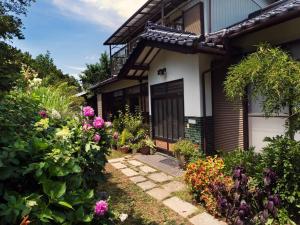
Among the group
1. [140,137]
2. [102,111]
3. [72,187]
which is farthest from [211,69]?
[102,111]

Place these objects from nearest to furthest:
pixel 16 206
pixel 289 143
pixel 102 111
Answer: pixel 16 206 → pixel 289 143 → pixel 102 111

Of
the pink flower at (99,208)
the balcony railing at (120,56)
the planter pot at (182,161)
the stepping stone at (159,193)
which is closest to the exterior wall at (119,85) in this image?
the balcony railing at (120,56)

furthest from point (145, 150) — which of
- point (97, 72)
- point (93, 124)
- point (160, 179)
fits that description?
point (97, 72)

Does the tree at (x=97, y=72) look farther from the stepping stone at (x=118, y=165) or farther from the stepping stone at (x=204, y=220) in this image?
the stepping stone at (x=204, y=220)

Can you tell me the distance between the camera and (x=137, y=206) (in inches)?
224

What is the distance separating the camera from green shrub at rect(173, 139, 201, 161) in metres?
8.01

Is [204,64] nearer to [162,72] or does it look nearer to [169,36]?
[169,36]

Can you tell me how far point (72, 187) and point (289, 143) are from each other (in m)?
4.01

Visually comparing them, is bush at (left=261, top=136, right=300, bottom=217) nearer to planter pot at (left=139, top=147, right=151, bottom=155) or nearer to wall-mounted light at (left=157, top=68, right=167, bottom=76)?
wall-mounted light at (left=157, top=68, right=167, bottom=76)

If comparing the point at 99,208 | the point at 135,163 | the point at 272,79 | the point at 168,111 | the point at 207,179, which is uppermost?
the point at 272,79

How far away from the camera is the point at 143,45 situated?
1041 centimetres

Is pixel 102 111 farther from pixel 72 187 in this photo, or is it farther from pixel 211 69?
pixel 72 187

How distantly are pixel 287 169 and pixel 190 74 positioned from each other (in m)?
4.79

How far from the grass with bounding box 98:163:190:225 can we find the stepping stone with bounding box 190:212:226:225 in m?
0.16
